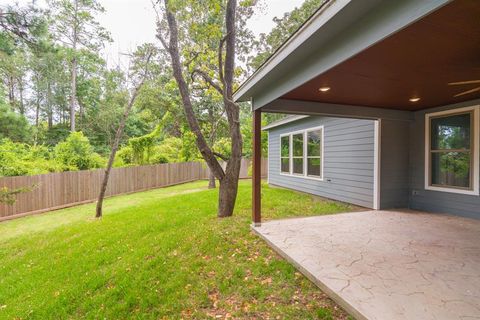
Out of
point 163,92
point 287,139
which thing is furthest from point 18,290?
point 163,92

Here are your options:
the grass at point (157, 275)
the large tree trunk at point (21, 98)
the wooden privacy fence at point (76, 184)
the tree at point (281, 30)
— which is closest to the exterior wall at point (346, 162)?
the grass at point (157, 275)

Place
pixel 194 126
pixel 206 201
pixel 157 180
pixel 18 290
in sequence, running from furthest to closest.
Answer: pixel 157 180, pixel 206 201, pixel 194 126, pixel 18 290

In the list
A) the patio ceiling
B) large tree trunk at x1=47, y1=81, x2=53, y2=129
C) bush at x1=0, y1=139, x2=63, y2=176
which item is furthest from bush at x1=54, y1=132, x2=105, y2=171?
large tree trunk at x1=47, y1=81, x2=53, y2=129

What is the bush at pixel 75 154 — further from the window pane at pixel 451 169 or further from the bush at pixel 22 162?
the window pane at pixel 451 169

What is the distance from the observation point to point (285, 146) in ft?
30.4

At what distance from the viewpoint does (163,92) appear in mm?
15281

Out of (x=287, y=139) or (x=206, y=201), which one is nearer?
(x=206, y=201)

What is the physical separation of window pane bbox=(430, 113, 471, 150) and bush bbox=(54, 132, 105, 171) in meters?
12.2

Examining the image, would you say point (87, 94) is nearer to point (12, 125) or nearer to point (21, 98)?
point (21, 98)

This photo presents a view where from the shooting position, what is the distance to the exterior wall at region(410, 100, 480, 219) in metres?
4.52

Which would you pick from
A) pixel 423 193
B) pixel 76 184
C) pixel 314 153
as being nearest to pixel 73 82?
pixel 76 184

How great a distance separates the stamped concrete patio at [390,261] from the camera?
203 centimetres

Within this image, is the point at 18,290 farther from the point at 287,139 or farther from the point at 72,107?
the point at 72,107

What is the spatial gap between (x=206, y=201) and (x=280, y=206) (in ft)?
7.28
